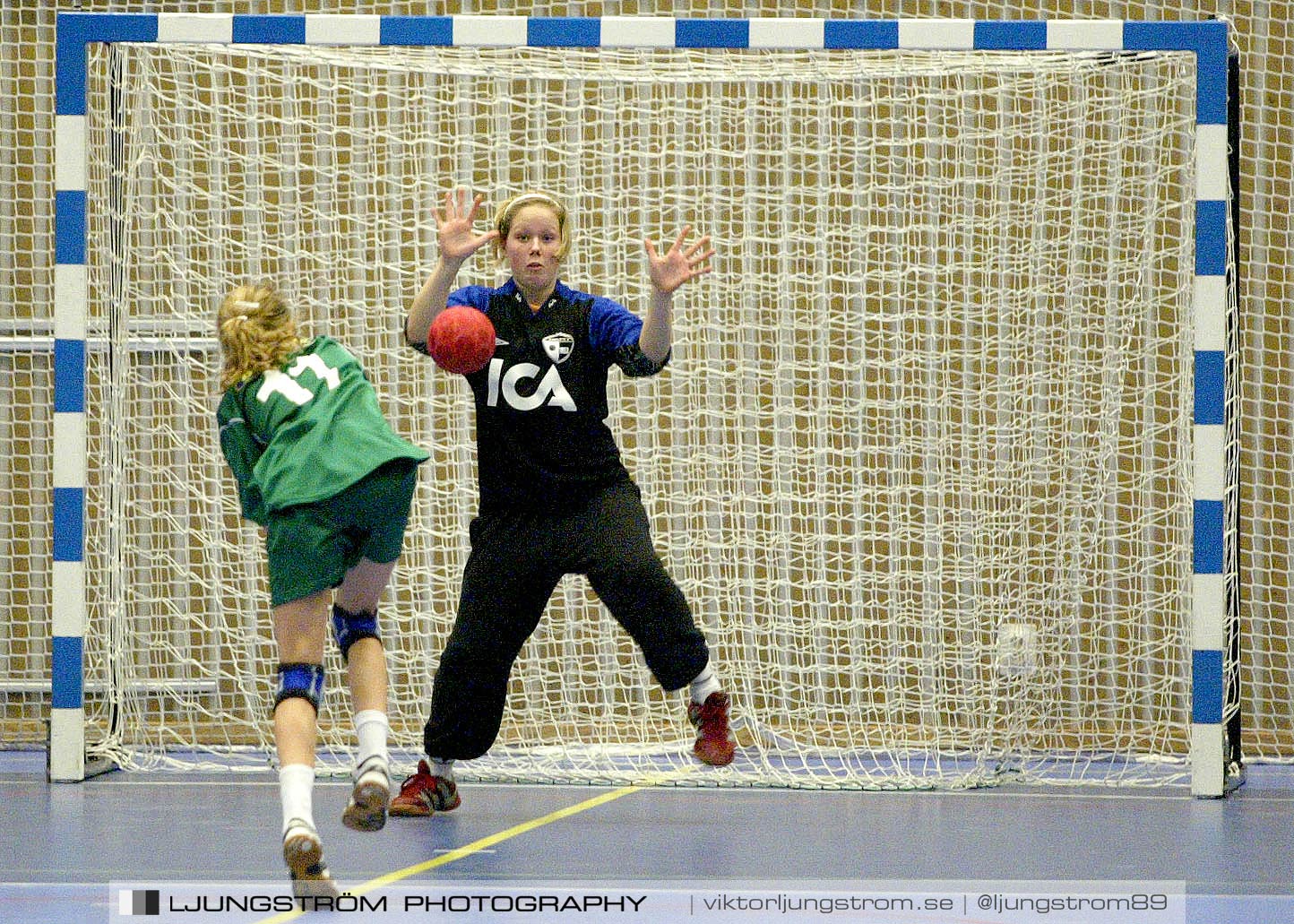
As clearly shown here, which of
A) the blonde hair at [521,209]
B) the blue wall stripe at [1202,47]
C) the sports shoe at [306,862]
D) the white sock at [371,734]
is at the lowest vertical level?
the sports shoe at [306,862]

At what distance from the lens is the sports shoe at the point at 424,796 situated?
467 cm

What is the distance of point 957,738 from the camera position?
634cm

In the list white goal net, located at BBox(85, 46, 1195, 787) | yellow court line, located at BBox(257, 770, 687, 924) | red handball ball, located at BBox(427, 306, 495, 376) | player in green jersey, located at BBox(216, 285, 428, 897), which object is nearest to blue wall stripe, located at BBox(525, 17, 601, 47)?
white goal net, located at BBox(85, 46, 1195, 787)

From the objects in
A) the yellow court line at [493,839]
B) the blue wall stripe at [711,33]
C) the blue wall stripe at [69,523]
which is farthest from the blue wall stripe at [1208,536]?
the blue wall stripe at [69,523]

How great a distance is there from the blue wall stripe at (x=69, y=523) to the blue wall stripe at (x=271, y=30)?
165 centimetres

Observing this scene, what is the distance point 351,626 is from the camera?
12.2 feet

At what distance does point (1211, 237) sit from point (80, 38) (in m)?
3.90

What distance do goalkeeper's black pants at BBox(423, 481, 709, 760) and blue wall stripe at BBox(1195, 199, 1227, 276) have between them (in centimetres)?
210

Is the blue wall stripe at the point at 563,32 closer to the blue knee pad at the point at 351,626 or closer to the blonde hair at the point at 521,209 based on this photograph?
the blonde hair at the point at 521,209

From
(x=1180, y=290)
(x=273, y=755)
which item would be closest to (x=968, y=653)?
(x=1180, y=290)

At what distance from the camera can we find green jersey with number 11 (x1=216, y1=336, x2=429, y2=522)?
11.2ft

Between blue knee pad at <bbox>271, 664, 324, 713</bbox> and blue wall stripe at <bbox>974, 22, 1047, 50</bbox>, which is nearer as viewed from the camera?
blue knee pad at <bbox>271, 664, 324, 713</bbox>

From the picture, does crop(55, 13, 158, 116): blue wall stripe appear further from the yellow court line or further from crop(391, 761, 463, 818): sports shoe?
the yellow court line

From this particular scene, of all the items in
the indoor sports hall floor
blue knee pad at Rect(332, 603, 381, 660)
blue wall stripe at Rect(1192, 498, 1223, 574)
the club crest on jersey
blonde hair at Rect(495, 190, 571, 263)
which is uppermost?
blonde hair at Rect(495, 190, 571, 263)
